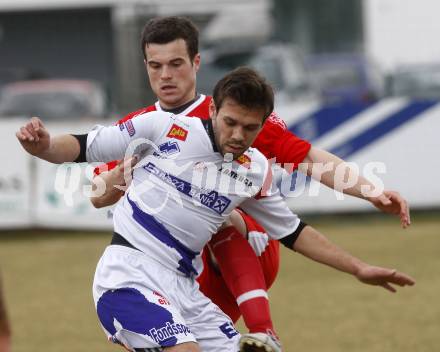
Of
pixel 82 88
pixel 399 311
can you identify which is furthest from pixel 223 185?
pixel 82 88

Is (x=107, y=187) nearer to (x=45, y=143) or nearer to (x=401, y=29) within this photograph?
(x=45, y=143)

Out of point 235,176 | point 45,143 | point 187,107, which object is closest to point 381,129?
point 187,107

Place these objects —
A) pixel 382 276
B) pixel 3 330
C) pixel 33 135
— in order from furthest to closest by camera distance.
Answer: pixel 382 276 < pixel 33 135 < pixel 3 330

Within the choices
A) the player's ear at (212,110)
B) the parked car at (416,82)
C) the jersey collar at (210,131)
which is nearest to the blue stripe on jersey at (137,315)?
the jersey collar at (210,131)

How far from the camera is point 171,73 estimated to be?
527cm

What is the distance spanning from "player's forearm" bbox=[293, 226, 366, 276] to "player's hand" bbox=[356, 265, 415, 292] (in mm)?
120

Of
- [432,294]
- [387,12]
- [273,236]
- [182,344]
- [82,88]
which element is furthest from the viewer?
[387,12]

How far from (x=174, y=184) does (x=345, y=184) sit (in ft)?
2.92

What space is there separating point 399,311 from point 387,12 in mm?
14962

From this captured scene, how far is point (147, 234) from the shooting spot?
4.90 m

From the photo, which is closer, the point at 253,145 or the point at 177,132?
the point at 177,132

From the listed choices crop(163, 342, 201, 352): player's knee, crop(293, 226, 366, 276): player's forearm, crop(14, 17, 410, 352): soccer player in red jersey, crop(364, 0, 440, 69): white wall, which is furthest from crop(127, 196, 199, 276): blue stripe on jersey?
crop(364, 0, 440, 69): white wall

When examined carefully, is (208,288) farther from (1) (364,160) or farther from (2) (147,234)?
(1) (364,160)

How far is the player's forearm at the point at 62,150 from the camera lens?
14.9 feet
